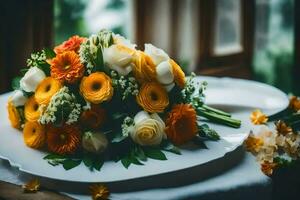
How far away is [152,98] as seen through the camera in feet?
4.10

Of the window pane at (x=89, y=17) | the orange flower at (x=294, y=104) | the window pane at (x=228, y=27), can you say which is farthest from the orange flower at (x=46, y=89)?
the window pane at (x=228, y=27)

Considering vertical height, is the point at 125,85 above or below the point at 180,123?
above

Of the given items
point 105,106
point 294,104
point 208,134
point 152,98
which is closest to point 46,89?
point 105,106

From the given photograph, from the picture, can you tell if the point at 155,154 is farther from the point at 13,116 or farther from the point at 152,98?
the point at 13,116

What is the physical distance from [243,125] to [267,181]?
311 millimetres

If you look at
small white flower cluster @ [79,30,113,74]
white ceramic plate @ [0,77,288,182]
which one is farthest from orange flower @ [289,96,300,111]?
small white flower cluster @ [79,30,113,74]

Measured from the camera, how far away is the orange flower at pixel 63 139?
1.21 meters

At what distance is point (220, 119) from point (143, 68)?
35 cm

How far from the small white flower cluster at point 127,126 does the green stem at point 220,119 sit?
0.34 meters

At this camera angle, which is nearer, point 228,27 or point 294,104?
point 294,104

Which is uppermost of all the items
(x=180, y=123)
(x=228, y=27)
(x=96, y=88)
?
(x=96, y=88)

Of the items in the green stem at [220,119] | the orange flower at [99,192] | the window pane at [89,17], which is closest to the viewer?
the orange flower at [99,192]

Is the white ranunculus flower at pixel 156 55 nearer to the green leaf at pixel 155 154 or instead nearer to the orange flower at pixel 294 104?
the green leaf at pixel 155 154

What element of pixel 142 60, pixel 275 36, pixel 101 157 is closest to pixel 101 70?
pixel 142 60
